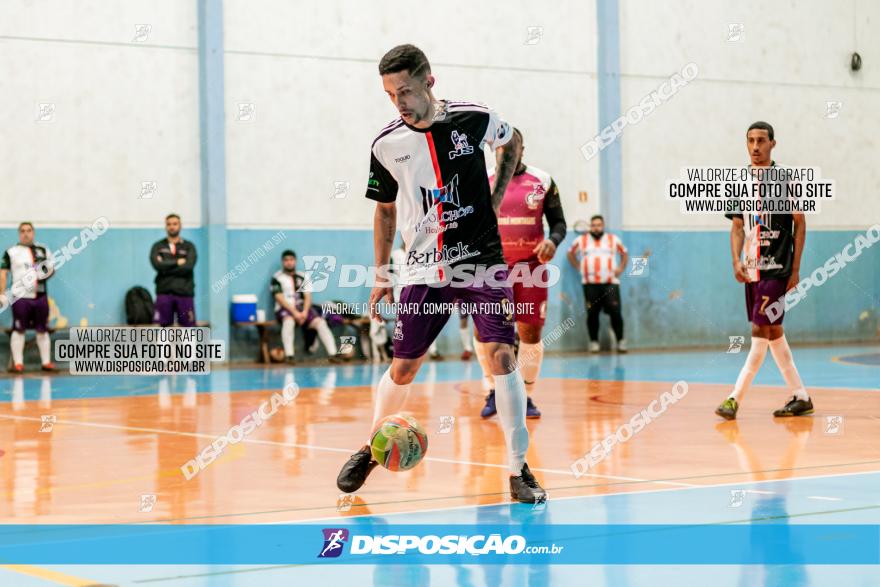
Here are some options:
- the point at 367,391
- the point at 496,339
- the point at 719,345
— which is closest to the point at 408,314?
the point at 496,339

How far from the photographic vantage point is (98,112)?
22.0 meters

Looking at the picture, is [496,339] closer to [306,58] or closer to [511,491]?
[511,491]

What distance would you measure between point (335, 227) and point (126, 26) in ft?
17.3

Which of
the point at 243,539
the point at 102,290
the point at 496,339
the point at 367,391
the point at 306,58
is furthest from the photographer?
the point at 306,58

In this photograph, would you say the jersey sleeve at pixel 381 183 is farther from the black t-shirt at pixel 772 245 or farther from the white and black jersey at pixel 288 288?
the white and black jersey at pixel 288 288

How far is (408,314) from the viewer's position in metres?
7.32
